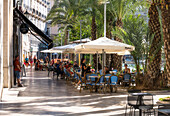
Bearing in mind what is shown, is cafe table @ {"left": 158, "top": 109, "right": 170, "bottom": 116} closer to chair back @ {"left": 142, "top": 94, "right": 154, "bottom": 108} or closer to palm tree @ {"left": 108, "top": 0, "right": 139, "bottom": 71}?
chair back @ {"left": 142, "top": 94, "right": 154, "bottom": 108}

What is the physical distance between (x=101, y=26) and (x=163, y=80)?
751 inches

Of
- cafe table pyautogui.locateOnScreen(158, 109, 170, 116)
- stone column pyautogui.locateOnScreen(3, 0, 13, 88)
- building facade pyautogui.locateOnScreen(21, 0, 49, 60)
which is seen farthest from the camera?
building facade pyautogui.locateOnScreen(21, 0, 49, 60)

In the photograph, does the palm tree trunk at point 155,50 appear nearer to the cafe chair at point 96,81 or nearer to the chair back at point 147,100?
the cafe chair at point 96,81

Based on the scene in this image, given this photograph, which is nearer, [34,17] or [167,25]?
[167,25]

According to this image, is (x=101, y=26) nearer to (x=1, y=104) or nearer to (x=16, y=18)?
(x=16, y=18)

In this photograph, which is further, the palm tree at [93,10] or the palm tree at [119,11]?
the palm tree at [93,10]

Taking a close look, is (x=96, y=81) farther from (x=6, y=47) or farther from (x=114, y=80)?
(x=6, y=47)

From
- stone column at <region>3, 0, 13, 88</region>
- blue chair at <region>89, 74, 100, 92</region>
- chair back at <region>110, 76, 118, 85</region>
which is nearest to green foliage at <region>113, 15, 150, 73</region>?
chair back at <region>110, 76, 118, 85</region>

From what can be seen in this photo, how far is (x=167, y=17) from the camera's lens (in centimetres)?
1344

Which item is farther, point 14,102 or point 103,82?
point 103,82

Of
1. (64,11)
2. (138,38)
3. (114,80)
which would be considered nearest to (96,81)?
(114,80)

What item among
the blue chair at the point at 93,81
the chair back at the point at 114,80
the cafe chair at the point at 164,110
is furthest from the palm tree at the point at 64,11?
the cafe chair at the point at 164,110

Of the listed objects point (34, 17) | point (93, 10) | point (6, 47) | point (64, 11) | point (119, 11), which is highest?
point (34, 17)

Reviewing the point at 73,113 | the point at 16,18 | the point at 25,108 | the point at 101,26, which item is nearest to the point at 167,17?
the point at 73,113
